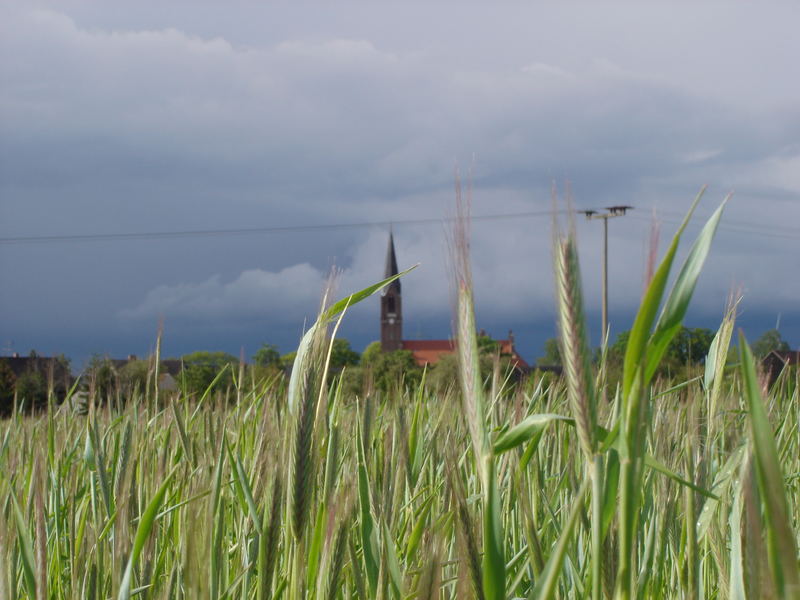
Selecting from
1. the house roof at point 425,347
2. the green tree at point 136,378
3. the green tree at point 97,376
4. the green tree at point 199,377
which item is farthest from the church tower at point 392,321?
the green tree at point 97,376

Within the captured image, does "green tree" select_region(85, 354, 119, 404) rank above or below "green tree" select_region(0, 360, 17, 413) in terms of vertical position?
above

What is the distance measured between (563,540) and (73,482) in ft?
3.36

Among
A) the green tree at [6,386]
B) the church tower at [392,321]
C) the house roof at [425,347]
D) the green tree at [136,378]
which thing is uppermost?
the green tree at [136,378]

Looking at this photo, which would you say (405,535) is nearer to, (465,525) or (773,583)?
(465,525)

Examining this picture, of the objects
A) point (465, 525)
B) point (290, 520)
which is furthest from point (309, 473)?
point (465, 525)

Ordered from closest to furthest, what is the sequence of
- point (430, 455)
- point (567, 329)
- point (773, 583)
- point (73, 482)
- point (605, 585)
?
point (773, 583)
point (567, 329)
point (605, 585)
point (73, 482)
point (430, 455)

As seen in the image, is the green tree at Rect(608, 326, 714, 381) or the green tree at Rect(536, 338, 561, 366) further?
the green tree at Rect(608, 326, 714, 381)

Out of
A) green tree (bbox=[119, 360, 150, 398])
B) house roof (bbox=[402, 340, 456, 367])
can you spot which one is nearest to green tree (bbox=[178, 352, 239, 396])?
green tree (bbox=[119, 360, 150, 398])

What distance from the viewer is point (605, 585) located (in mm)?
799

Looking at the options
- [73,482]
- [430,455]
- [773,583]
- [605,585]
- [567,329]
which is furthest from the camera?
[430,455]

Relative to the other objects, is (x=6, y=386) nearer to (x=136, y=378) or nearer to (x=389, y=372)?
(x=389, y=372)

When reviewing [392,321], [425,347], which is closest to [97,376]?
[425,347]

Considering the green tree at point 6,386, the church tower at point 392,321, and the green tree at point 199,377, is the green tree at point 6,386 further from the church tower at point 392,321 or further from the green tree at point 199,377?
the church tower at point 392,321

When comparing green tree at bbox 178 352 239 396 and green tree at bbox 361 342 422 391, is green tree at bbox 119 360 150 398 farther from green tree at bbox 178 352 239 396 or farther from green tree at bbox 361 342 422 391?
green tree at bbox 361 342 422 391
